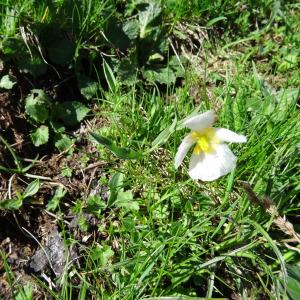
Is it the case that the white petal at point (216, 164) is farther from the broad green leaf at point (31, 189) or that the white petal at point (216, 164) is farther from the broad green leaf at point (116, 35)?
the broad green leaf at point (116, 35)

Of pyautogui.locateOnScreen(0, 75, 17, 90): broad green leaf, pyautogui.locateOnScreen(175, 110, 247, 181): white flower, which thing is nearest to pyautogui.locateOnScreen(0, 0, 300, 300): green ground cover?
pyautogui.locateOnScreen(0, 75, 17, 90): broad green leaf

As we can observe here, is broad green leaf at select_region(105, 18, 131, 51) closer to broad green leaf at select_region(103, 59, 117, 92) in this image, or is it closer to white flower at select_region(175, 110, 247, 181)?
broad green leaf at select_region(103, 59, 117, 92)

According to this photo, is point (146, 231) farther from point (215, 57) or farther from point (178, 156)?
point (215, 57)

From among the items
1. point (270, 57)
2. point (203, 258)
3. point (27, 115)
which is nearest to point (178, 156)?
point (203, 258)

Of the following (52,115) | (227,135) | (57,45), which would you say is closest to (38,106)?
(52,115)

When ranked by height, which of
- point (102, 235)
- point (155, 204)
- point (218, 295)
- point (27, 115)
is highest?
point (27, 115)

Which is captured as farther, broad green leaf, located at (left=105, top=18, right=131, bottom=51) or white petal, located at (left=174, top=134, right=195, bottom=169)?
broad green leaf, located at (left=105, top=18, right=131, bottom=51)
